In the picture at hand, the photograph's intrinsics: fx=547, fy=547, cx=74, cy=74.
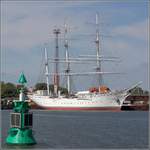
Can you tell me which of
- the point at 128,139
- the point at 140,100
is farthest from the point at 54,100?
the point at 128,139

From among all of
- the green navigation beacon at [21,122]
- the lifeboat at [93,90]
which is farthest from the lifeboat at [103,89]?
the green navigation beacon at [21,122]

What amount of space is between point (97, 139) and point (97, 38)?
8374 cm

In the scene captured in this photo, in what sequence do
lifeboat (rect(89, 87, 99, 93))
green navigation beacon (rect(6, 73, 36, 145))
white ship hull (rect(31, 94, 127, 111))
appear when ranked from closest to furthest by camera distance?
green navigation beacon (rect(6, 73, 36, 145)) → white ship hull (rect(31, 94, 127, 111)) → lifeboat (rect(89, 87, 99, 93))

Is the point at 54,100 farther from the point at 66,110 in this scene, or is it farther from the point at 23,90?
the point at 23,90

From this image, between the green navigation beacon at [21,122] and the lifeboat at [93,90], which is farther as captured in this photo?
the lifeboat at [93,90]

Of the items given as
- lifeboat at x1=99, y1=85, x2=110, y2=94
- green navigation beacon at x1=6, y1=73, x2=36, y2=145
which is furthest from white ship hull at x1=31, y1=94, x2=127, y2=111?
green navigation beacon at x1=6, y1=73, x2=36, y2=145

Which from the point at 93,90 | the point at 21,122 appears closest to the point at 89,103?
the point at 93,90

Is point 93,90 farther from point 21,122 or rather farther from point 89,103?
point 21,122

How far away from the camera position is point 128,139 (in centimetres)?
3422

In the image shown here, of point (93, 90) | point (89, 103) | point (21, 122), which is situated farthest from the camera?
point (93, 90)

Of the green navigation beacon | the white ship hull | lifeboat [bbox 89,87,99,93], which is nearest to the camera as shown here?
the green navigation beacon

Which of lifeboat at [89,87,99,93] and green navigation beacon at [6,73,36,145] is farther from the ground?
lifeboat at [89,87,99,93]

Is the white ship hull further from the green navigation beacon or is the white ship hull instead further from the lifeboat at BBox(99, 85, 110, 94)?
the green navigation beacon

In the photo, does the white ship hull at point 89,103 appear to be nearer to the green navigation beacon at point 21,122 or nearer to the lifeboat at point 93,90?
the lifeboat at point 93,90
